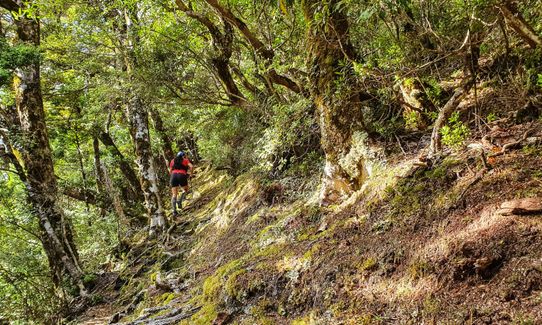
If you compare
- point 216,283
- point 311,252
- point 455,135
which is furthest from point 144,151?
point 455,135

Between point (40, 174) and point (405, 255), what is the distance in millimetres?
7924

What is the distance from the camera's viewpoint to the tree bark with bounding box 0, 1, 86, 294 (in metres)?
7.26

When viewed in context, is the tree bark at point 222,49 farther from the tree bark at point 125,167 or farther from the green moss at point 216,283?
the tree bark at point 125,167

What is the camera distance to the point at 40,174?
24.3ft

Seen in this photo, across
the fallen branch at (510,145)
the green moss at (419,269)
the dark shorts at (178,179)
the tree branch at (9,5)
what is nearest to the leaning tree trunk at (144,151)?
the dark shorts at (178,179)

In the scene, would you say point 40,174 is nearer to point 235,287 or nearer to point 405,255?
point 235,287

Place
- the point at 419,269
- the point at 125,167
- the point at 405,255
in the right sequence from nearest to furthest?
the point at 419,269 → the point at 405,255 → the point at 125,167

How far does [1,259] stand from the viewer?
24.9 ft

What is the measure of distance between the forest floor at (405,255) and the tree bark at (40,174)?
349 cm

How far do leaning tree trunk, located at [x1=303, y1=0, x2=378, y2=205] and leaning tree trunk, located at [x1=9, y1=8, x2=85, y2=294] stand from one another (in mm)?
6313

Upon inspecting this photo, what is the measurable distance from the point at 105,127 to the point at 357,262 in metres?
12.1

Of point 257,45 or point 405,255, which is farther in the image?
point 257,45

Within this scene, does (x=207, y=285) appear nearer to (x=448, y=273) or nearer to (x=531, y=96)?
(x=448, y=273)

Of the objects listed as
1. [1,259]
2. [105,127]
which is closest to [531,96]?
[1,259]
